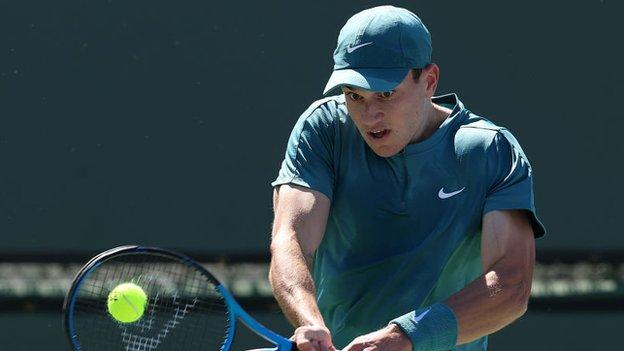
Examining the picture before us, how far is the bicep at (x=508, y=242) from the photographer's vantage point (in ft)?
10.3

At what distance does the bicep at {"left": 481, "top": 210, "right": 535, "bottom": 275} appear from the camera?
3.13 meters

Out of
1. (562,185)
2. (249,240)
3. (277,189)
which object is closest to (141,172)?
(249,240)

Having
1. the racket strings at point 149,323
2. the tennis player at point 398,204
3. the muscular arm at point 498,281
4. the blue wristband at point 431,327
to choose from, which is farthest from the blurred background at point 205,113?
the blue wristband at point 431,327

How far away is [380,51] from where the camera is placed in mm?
3100

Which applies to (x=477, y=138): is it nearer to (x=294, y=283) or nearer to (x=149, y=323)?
(x=294, y=283)

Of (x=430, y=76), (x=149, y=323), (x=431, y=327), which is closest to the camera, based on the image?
(x=431, y=327)

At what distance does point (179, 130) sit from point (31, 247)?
0.69 m

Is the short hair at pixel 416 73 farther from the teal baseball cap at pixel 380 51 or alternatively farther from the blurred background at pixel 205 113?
the blurred background at pixel 205 113

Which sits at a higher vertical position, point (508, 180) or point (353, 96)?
point (353, 96)

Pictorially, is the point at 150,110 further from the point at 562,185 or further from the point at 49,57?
the point at 562,185

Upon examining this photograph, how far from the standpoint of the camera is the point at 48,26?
5.16 meters

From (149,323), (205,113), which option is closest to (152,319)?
(149,323)

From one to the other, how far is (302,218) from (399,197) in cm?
24

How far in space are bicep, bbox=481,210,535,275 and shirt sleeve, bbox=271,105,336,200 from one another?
1.21 feet
